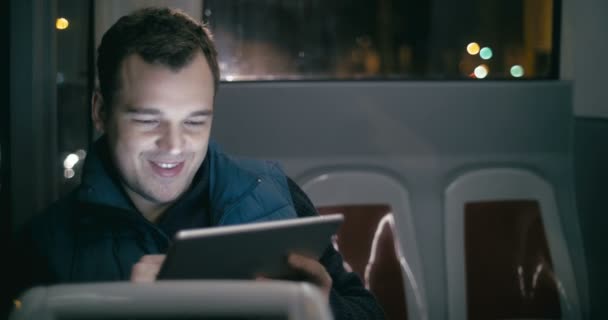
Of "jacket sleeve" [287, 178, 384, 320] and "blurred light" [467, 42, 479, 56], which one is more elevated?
"blurred light" [467, 42, 479, 56]

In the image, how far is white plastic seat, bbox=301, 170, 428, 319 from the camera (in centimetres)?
265

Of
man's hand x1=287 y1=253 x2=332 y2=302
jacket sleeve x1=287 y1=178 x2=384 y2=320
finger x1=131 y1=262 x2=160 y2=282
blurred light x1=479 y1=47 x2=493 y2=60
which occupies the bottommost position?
jacket sleeve x1=287 y1=178 x2=384 y2=320

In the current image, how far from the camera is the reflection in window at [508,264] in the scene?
107 inches

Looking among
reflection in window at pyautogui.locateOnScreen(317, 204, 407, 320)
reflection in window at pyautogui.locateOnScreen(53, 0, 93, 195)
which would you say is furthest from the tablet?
reflection in window at pyautogui.locateOnScreen(317, 204, 407, 320)

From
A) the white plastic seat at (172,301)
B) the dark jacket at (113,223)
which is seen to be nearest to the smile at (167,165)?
the dark jacket at (113,223)

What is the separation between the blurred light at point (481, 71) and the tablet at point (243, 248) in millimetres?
1949

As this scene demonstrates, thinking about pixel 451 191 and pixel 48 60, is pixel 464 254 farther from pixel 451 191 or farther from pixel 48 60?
pixel 48 60

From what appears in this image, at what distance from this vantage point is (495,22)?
10.2 ft

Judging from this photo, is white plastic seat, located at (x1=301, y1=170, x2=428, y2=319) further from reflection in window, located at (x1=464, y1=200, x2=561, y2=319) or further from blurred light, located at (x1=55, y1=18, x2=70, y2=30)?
blurred light, located at (x1=55, y1=18, x2=70, y2=30)

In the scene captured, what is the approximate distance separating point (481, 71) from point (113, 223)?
6.61 ft

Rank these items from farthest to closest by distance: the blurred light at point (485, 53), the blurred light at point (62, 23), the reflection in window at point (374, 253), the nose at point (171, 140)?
the blurred light at point (485, 53) → the reflection in window at point (374, 253) → the blurred light at point (62, 23) → the nose at point (171, 140)

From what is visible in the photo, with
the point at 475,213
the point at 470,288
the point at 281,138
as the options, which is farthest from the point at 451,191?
the point at 281,138

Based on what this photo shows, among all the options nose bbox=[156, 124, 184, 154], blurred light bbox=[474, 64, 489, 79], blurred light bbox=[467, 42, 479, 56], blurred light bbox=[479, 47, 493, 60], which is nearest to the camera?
nose bbox=[156, 124, 184, 154]

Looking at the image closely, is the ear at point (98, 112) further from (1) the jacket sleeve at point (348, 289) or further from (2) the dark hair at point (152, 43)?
(1) the jacket sleeve at point (348, 289)
